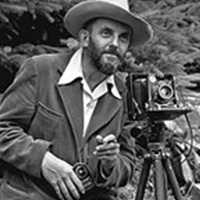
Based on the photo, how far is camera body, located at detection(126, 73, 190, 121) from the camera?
8.04 feet

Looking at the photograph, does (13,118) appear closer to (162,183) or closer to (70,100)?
(70,100)

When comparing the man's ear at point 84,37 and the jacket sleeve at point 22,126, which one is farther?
the man's ear at point 84,37

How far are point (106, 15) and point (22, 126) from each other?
1.77ft

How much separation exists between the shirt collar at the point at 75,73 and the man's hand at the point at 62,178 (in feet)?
1.07

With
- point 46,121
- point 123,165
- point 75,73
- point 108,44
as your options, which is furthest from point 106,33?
point 123,165

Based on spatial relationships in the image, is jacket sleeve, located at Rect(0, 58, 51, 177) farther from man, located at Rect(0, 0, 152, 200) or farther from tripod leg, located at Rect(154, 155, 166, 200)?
tripod leg, located at Rect(154, 155, 166, 200)

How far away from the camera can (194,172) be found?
3979mm

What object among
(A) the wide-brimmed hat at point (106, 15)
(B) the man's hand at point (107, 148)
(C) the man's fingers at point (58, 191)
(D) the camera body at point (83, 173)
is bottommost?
(C) the man's fingers at point (58, 191)

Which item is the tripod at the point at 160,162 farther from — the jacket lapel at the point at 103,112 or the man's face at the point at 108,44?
the man's face at the point at 108,44

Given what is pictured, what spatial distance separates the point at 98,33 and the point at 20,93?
385 mm

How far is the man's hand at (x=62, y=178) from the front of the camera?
2.38 meters

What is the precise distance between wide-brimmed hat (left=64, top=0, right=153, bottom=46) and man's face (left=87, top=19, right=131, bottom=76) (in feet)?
0.10

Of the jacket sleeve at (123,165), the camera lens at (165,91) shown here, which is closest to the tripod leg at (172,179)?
the jacket sleeve at (123,165)

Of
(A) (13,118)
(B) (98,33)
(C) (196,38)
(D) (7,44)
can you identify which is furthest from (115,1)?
(C) (196,38)
